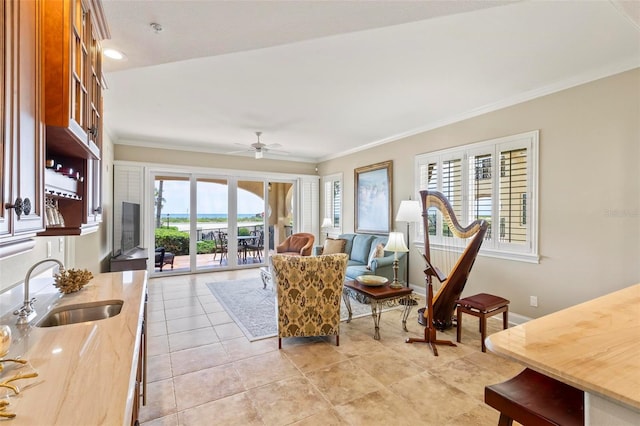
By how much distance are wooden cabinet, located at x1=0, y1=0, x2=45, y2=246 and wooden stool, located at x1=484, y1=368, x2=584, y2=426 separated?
6.15ft

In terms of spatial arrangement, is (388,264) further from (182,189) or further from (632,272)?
(182,189)

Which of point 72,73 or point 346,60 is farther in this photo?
point 346,60

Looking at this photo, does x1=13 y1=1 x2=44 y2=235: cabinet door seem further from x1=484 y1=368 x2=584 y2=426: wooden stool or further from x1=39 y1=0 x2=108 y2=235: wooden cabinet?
x1=484 y1=368 x2=584 y2=426: wooden stool

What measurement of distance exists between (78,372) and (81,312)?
930mm

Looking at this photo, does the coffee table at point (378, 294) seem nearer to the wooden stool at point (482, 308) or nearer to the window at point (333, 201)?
the wooden stool at point (482, 308)

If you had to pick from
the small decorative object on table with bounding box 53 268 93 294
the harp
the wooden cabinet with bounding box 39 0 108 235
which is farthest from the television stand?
the harp

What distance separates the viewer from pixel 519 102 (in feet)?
11.7

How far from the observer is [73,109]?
121cm

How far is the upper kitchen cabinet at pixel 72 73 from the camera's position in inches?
44.1

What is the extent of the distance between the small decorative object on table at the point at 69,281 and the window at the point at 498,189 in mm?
4164

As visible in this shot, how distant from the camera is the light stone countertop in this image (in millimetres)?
824

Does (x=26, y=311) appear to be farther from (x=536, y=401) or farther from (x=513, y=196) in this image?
(x=513, y=196)

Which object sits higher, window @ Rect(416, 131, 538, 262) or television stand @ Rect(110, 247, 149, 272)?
window @ Rect(416, 131, 538, 262)

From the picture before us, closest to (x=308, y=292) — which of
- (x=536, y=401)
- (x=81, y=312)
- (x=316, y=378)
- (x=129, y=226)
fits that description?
(x=316, y=378)
